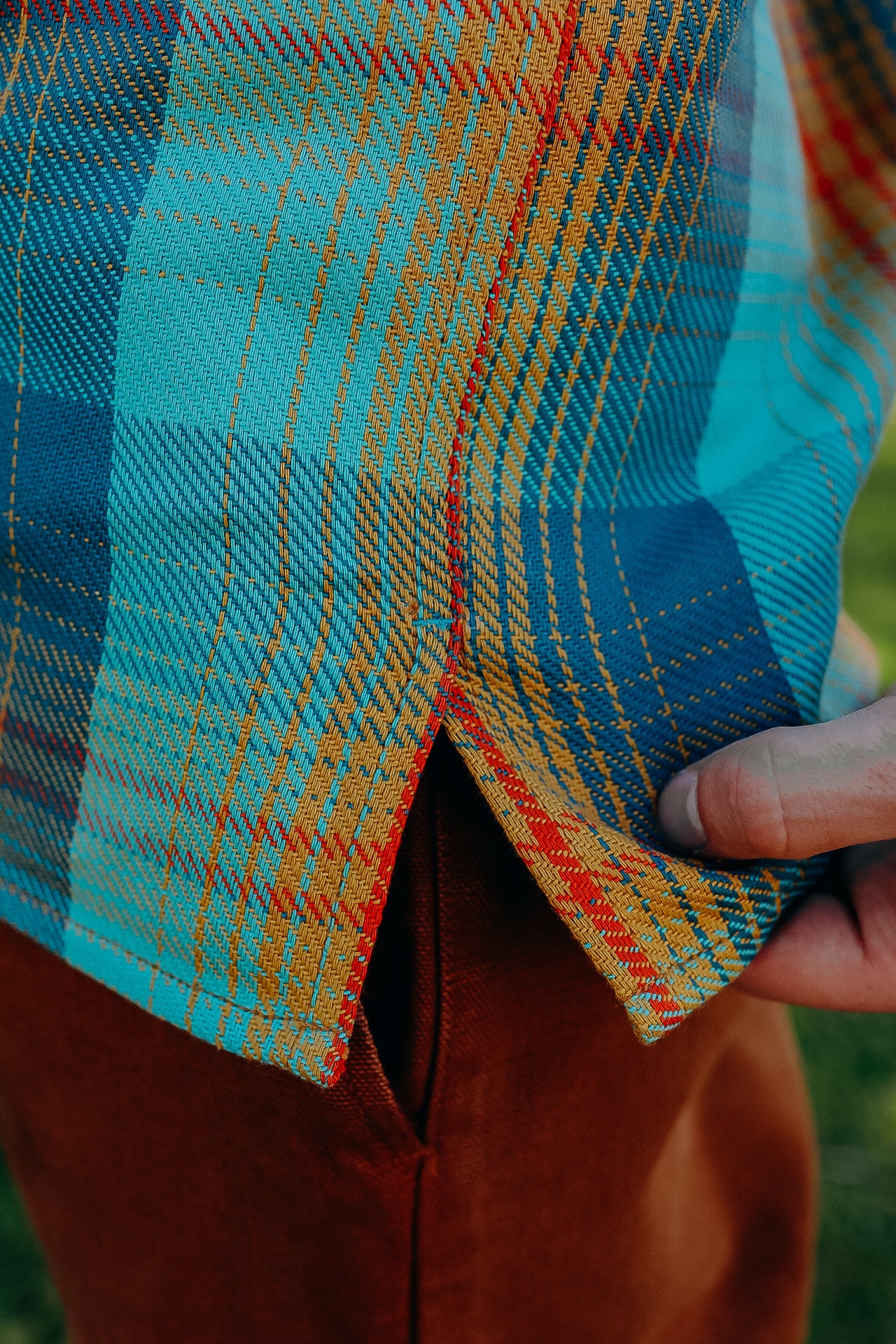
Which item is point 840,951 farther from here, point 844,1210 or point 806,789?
point 844,1210

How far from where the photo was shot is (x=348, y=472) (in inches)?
17.7

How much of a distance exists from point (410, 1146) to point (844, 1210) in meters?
1.12

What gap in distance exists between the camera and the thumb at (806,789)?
0.47m

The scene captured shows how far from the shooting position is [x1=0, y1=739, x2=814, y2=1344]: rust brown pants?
53 centimetres

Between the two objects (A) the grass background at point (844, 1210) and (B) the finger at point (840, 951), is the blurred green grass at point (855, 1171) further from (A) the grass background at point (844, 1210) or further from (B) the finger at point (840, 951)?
(B) the finger at point (840, 951)

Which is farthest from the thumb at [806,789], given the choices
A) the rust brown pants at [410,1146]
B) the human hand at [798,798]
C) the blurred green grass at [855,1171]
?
the blurred green grass at [855,1171]

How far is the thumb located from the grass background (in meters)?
1.10

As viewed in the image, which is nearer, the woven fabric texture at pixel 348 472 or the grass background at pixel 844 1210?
the woven fabric texture at pixel 348 472

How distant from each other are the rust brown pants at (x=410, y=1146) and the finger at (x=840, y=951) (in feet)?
0.30

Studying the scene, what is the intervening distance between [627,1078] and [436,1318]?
0.18 metres

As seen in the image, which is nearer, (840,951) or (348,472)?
(348,472)

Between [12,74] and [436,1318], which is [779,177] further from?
[436,1318]

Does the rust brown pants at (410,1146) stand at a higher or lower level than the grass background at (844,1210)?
higher

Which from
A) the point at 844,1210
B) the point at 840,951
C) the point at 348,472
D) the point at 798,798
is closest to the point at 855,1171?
the point at 844,1210
